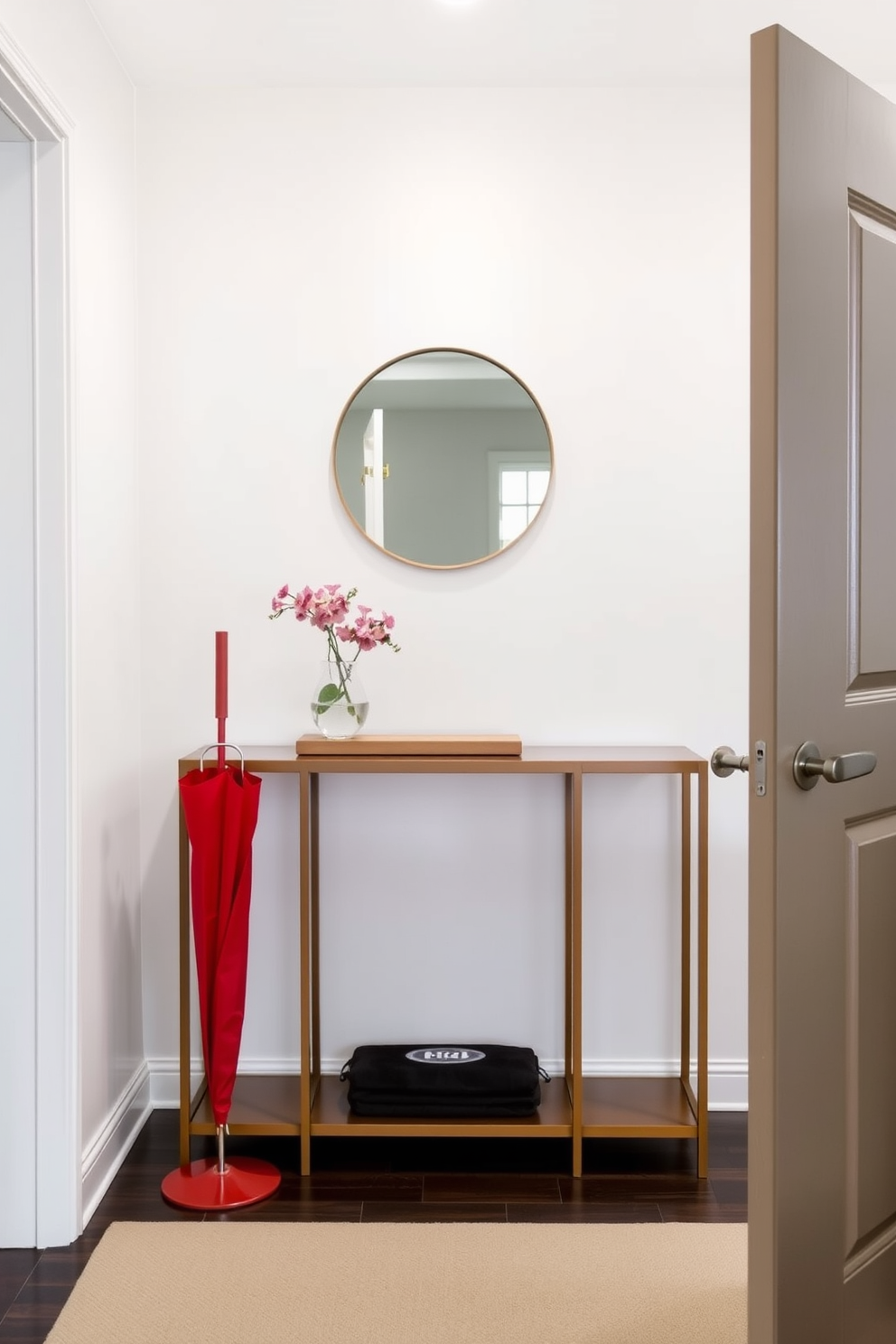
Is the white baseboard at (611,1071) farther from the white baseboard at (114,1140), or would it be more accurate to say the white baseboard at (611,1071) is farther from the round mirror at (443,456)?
the round mirror at (443,456)

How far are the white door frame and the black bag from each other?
629 millimetres

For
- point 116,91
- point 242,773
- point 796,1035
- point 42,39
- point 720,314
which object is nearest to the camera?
point 796,1035

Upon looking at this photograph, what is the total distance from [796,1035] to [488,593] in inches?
59.1

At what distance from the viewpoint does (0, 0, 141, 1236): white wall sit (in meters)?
2.18

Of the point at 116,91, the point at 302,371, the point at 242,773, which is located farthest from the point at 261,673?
the point at 116,91

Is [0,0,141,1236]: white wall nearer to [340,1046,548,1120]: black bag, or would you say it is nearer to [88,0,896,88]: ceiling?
[88,0,896,88]: ceiling

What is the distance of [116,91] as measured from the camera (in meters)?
2.52

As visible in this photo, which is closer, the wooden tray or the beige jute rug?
the beige jute rug

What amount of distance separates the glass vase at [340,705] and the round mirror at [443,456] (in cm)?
35

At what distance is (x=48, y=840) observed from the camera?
6.96ft

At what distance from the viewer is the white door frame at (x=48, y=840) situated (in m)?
2.11

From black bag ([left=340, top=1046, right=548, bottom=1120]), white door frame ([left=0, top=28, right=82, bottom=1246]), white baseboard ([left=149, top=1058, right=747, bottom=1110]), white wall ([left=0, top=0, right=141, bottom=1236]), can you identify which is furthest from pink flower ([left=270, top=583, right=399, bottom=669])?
white baseboard ([left=149, top=1058, right=747, bottom=1110])

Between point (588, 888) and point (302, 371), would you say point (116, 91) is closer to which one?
point (302, 371)

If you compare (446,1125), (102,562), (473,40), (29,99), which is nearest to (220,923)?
(446,1125)
